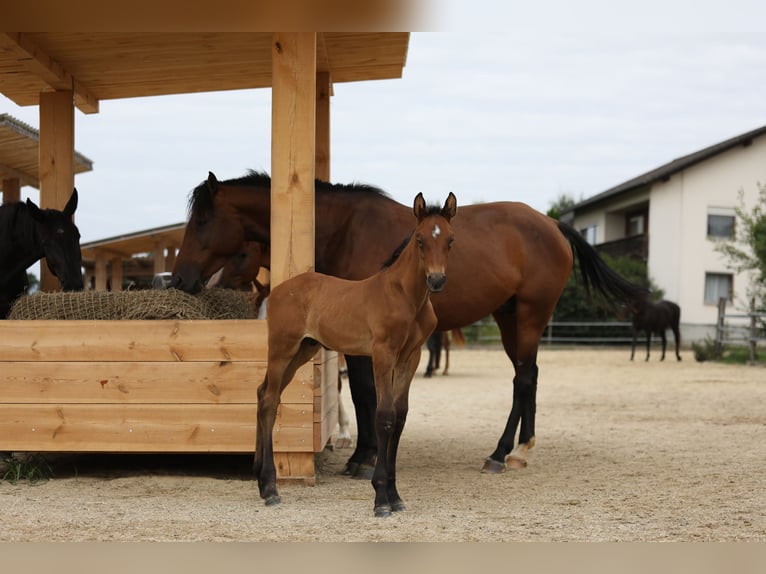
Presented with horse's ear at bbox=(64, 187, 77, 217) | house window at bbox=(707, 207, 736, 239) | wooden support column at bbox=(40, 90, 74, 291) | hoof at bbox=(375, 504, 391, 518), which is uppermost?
house window at bbox=(707, 207, 736, 239)

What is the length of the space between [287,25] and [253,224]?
4.53m

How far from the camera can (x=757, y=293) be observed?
24266mm

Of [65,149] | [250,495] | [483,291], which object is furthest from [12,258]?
[483,291]

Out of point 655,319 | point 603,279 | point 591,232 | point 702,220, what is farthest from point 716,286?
point 603,279

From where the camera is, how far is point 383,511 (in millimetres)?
4348

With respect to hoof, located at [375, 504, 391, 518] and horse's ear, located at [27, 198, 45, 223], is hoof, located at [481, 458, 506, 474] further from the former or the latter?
horse's ear, located at [27, 198, 45, 223]

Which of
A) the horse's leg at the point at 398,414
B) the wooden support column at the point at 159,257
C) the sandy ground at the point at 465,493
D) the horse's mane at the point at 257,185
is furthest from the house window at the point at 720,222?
the horse's leg at the point at 398,414

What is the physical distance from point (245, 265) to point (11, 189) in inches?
232

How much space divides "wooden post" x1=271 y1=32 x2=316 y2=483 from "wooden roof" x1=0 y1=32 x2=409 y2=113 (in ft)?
3.41

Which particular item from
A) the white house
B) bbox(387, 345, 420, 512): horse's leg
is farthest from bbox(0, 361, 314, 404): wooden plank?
the white house

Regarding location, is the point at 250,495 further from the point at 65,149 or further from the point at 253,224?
the point at 65,149

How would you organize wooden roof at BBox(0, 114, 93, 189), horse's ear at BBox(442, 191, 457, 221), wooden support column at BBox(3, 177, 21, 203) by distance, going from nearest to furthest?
horse's ear at BBox(442, 191, 457, 221)
wooden roof at BBox(0, 114, 93, 189)
wooden support column at BBox(3, 177, 21, 203)

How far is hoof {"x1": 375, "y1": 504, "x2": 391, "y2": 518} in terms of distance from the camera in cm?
434

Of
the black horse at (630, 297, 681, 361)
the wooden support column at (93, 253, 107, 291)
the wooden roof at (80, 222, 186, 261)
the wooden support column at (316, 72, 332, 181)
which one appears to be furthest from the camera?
the black horse at (630, 297, 681, 361)
